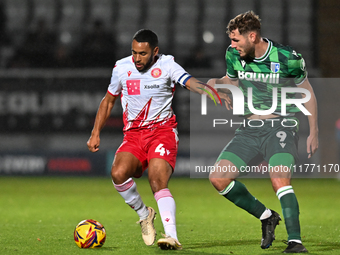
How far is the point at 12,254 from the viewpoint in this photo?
475 cm

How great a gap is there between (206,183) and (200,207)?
4.16 meters

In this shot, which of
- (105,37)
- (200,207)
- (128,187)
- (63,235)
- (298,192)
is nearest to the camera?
(128,187)

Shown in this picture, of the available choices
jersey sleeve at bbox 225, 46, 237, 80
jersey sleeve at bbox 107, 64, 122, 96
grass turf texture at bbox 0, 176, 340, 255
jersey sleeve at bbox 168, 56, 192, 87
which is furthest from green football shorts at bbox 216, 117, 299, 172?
jersey sleeve at bbox 107, 64, 122, 96

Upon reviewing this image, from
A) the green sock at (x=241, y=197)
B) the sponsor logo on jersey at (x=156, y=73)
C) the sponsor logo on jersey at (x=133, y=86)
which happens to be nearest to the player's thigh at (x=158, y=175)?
the green sock at (x=241, y=197)

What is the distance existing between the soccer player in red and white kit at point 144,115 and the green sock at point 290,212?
1.04m

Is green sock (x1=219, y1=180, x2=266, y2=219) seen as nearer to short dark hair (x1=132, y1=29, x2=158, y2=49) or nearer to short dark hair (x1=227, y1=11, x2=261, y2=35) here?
short dark hair (x1=227, y1=11, x2=261, y2=35)

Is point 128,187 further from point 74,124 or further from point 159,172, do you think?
point 74,124

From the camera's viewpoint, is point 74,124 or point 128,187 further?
point 74,124

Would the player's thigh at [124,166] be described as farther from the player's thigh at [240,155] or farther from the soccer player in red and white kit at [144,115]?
the player's thigh at [240,155]

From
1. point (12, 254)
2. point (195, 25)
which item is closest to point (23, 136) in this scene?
point (195, 25)

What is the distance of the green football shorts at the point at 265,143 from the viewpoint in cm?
488

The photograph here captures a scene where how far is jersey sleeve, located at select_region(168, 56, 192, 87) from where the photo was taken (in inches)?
206

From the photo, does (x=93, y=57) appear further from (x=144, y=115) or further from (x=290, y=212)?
(x=290, y=212)

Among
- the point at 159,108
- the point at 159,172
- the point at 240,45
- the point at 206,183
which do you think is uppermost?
the point at 240,45
